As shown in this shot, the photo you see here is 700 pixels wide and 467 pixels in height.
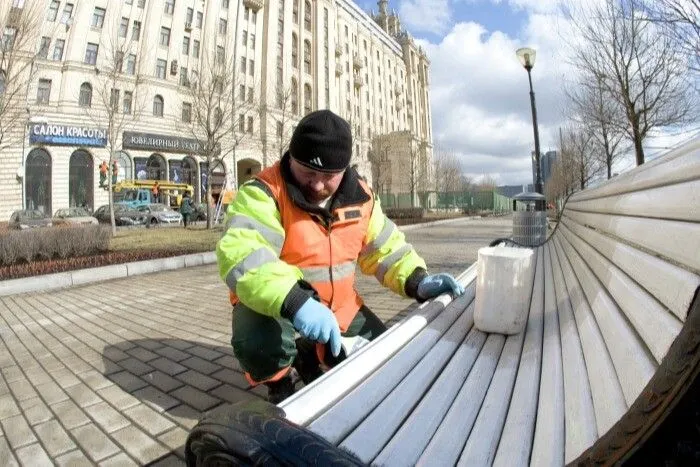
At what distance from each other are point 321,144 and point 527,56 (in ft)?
38.4

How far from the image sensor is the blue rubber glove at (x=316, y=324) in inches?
57.5

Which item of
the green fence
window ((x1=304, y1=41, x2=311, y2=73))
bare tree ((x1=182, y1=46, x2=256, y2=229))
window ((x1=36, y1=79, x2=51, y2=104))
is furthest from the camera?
window ((x1=304, y1=41, x2=311, y2=73))

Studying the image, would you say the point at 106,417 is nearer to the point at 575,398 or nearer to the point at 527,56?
the point at 575,398

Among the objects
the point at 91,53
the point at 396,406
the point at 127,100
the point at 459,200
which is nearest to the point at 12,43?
the point at 396,406

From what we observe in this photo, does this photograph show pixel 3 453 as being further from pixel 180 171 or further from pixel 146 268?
pixel 180 171

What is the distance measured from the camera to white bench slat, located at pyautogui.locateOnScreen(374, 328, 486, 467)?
817mm

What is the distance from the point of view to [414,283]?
2053 mm

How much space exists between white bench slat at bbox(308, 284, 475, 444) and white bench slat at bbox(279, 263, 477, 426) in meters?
0.02

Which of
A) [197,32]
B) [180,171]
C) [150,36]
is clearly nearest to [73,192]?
[180,171]

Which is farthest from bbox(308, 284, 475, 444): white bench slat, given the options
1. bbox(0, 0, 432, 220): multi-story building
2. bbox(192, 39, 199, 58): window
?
bbox(192, 39, 199, 58): window

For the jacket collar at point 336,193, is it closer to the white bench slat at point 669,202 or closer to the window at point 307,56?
the white bench slat at point 669,202

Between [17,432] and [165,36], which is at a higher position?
[165,36]

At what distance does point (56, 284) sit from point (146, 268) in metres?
1.56

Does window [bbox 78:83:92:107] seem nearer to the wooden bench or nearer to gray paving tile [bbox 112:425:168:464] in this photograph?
gray paving tile [bbox 112:425:168:464]
